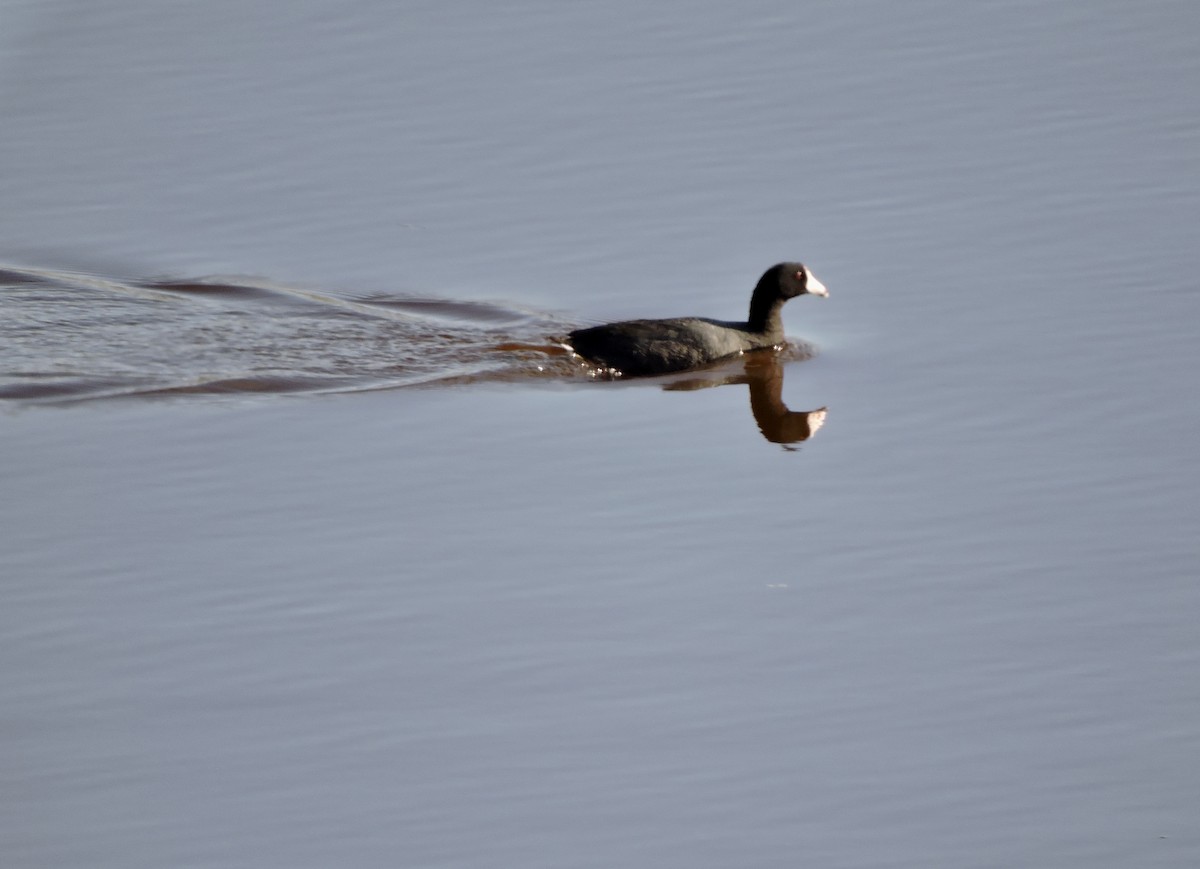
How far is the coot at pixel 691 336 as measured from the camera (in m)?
12.0

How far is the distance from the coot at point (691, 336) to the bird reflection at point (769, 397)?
12 cm

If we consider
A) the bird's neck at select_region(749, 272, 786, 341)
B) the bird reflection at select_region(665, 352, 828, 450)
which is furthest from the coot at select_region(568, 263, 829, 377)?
the bird reflection at select_region(665, 352, 828, 450)

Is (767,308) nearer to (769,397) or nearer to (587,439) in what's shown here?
(769,397)

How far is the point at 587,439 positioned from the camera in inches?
432

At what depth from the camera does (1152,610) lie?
8.56m

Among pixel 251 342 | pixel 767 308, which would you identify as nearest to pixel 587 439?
pixel 767 308

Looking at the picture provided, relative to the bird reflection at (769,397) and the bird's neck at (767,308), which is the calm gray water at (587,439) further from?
the bird's neck at (767,308)

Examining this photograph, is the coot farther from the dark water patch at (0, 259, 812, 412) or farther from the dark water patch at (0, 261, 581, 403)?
the dark water patch at (0, 261, 581, 403)

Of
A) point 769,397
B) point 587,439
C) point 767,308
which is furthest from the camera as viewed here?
point 767,308

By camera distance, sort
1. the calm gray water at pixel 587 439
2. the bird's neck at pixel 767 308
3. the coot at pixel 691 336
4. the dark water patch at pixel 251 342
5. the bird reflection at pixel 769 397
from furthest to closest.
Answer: the bird's neck at pixel 767 308 < the dark water patch at pixel 251 342 < the coot at pixel 691 336 < the bird reflection at pixel 769 397 < the calm gray water at pixel 587 439

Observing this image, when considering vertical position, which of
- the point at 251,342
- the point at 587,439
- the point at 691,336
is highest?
the point at 251,342

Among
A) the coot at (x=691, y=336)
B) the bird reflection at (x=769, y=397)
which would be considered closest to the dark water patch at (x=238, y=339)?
the coot at (x=691, y=336)

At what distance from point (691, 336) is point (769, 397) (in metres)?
0.63

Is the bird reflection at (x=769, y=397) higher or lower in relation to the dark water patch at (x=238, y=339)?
lower
